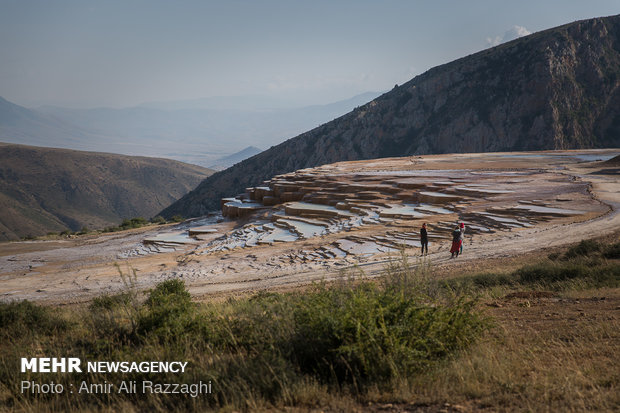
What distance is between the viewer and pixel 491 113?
7462 cm

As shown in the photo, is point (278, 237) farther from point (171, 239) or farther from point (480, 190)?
point (480, 190)

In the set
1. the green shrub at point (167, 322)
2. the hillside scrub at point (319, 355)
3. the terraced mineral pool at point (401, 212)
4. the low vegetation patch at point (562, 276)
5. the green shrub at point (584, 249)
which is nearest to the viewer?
the hillside scrub at point (319, 355)

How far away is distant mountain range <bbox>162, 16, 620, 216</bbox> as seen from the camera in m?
70.7

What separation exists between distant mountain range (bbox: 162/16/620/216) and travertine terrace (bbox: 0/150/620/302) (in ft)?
144

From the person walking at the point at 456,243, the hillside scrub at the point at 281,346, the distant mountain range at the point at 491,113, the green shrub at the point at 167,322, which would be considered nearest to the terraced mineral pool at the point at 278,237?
the person walking at the point at 456,243

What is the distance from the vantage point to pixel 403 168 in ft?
117

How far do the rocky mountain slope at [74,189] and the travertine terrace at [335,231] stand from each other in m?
64.7

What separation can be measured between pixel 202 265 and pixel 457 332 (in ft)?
44.7

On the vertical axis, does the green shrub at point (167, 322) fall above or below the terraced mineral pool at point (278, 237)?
above

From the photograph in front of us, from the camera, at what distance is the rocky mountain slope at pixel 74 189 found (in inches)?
3553

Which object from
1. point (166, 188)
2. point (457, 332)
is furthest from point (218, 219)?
point (166, 188)

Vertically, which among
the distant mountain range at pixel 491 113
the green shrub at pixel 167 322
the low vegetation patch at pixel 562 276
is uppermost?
the distant mountain range at pixel 491 113

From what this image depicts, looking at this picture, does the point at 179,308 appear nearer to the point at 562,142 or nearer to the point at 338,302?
the point at 338,302

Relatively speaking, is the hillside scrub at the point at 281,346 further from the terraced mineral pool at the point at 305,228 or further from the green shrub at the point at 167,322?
the terraced mineral pool at the point at 305,228
